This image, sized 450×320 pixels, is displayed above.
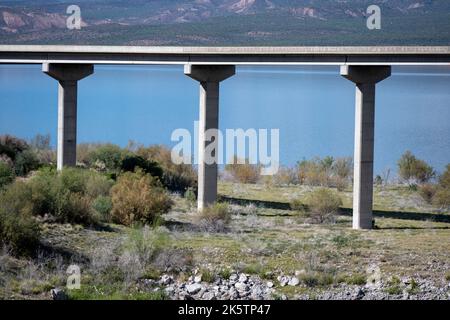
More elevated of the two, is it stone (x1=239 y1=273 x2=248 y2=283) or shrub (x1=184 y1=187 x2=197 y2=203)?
shrub (x1=184 y1=187 x2=197 y2=203)

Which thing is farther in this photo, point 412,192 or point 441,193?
point 412,192

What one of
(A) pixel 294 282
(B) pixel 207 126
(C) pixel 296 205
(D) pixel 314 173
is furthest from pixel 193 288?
(D) pixel 314 173

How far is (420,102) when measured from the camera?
121m

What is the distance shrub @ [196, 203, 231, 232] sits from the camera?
1224 inches

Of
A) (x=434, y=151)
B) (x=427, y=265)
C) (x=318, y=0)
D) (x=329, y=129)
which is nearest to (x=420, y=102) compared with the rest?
(x=318, y=0)

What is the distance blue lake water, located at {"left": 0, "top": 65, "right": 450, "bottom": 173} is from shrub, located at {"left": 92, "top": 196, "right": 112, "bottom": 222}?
1965 cm

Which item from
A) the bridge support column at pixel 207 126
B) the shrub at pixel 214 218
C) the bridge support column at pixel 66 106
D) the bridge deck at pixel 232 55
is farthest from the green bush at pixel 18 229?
the bridge support column at pixel 66 106

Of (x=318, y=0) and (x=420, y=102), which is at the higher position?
(x=318, y=0)

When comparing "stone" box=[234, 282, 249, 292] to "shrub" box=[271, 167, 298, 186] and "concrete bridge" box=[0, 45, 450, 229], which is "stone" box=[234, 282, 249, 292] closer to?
"concrete bridge" box=[0, 45, 450, 229]

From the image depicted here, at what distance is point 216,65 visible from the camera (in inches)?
1399

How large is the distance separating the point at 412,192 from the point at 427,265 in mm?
15980

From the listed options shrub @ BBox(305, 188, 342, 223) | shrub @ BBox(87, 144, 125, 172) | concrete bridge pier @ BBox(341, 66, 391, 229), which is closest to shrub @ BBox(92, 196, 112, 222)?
shrub @ BBox(305, 188, 342, 223)

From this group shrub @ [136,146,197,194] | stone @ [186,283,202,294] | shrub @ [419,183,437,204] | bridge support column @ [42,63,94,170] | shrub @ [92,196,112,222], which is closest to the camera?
stone @ [186,283,202,294]
